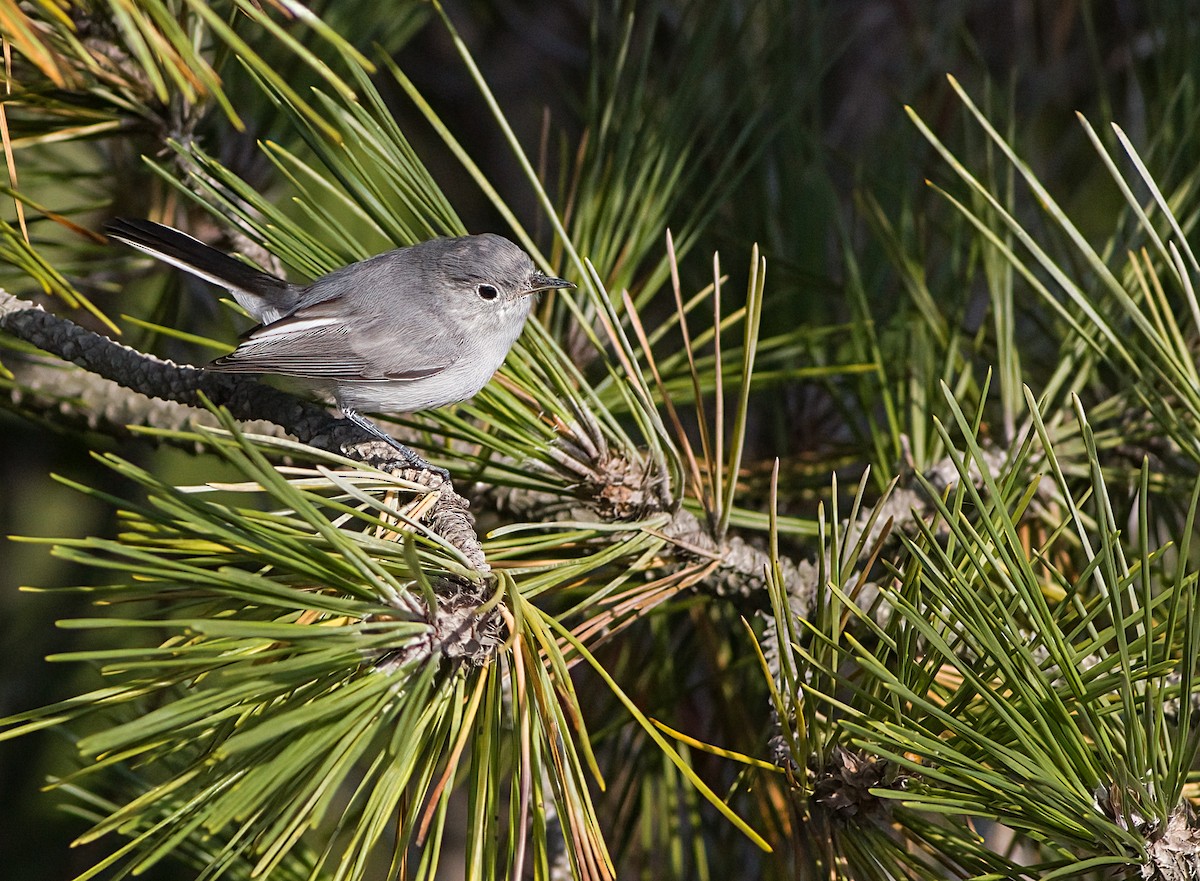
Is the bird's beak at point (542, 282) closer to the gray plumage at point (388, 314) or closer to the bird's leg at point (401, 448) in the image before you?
the gray plumage at point (388, 314)

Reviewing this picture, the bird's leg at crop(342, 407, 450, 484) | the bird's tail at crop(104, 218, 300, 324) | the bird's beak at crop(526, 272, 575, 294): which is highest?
the bird's tail at crop(104, 218, 300, 324)

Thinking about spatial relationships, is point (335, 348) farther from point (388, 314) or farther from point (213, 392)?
point (213, 392)

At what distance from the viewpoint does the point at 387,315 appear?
149cm

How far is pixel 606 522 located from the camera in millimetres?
1126

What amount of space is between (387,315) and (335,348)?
Answer: 11 cm

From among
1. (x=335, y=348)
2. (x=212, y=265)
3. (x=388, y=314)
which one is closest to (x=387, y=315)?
(x=388, y=314)

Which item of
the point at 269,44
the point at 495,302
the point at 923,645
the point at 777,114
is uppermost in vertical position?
the point at 269,44

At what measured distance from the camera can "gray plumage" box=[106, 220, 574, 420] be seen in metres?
1.25

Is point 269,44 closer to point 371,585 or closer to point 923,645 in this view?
point 371,585

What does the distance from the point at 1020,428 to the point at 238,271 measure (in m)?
1.06

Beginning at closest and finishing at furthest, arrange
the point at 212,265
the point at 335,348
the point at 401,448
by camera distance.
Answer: the point at 401,448
the point at 212,265
the point at 335,348

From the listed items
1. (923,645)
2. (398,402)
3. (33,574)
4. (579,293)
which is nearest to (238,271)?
(398,402)

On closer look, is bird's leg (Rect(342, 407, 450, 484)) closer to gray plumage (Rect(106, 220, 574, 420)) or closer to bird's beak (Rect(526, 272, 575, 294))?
gray plumage (Rect(106, 220, 574, 420))

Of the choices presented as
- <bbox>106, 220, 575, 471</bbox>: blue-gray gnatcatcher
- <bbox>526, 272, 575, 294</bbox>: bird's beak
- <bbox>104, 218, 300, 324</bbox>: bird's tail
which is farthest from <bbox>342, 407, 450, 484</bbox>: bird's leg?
<bbox>526, 272, 575, 294</bbox>: bird's beak
